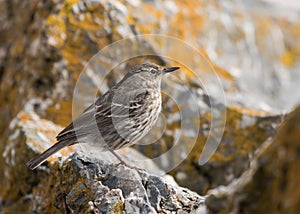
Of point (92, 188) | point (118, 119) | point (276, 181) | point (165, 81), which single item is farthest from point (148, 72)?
point (276, 181)

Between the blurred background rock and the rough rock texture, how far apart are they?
2918mm

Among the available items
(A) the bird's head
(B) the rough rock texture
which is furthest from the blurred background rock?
(B) the rough rock texture

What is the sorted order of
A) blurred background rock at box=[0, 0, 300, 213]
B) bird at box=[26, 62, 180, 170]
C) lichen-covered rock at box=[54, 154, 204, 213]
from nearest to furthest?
lichen-covered rock at box=[54, 154, 204, 213] < bird at box=[26, 62, 180, 170] < blurred background rock at box=[0, 0, 300, 213]

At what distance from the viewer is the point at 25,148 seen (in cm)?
738

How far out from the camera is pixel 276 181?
11.3ft

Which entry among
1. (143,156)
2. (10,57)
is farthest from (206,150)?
(10,57)

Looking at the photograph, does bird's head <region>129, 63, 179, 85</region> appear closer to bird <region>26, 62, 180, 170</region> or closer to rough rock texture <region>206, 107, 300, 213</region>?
bird <region>26, 62, 180, 170</region>

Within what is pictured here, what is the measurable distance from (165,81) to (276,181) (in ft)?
19.0

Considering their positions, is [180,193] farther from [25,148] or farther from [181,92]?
[181,92]

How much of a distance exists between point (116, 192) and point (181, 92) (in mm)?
3714

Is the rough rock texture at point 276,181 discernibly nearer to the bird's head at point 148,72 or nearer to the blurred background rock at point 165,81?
the blurred background rock at point 165,81

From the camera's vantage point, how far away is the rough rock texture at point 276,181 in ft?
10.6

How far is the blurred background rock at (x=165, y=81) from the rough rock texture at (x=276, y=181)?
2.92 metres

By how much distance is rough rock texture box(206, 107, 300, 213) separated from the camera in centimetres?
323
